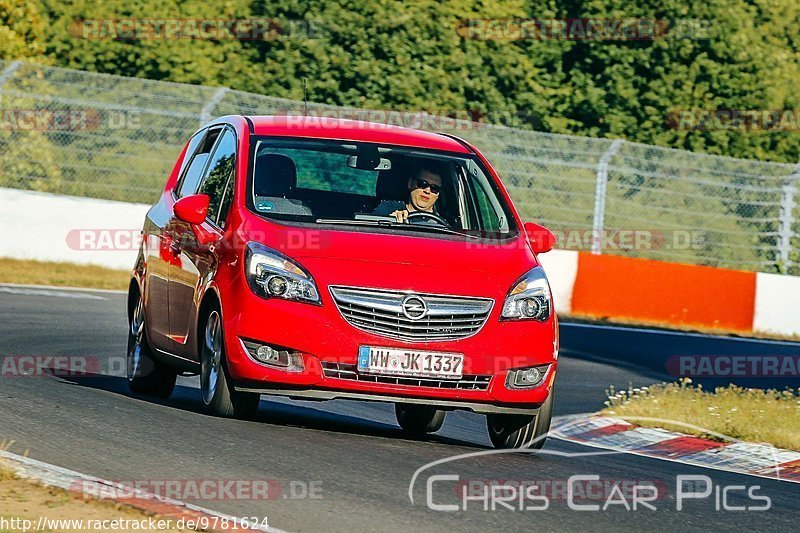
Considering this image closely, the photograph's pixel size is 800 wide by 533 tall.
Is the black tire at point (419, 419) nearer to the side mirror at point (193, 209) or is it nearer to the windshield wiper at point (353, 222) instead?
the windshield wiper at point (353, 222)

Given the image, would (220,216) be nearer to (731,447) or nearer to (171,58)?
(731,447)

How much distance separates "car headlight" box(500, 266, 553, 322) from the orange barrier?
13140 mm

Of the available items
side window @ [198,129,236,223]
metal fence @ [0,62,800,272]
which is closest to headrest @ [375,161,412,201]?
side window @ [198,129,236,223]

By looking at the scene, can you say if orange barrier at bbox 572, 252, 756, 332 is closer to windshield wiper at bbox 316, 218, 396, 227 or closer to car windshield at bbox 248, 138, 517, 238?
car windshield at bbox 248, 138, 517, 238

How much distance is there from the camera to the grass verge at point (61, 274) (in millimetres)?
20922

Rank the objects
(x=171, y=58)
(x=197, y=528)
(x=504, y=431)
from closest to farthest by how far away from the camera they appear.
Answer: (x=197, y=528) → (x=504, y=431) → (x=171, y=58)

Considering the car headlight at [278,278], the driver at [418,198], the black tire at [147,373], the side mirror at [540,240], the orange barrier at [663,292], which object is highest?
the driver at [418,198]

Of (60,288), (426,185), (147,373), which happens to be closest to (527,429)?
(426,185)

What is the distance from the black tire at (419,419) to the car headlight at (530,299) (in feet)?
5.47

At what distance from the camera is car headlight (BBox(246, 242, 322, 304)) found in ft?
29.4

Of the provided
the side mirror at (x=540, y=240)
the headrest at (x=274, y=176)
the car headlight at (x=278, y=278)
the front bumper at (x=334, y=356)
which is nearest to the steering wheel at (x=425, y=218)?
the side mirror at (x=540, y=240)

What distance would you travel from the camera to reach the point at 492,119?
3344 centimetres

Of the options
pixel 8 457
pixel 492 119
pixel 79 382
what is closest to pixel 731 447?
pixel 79 382

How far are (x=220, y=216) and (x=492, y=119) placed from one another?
2387 cm
